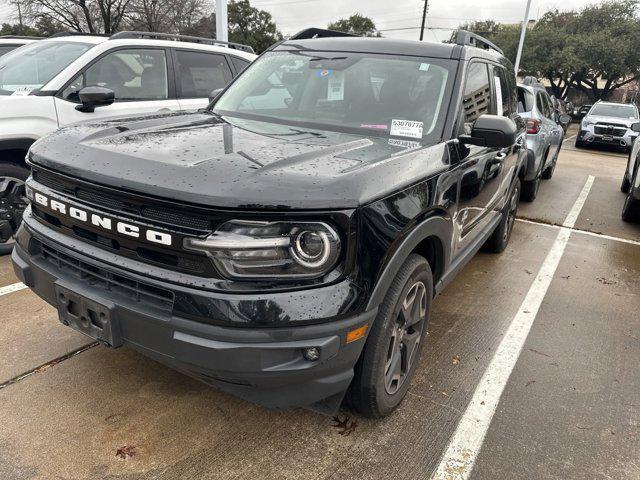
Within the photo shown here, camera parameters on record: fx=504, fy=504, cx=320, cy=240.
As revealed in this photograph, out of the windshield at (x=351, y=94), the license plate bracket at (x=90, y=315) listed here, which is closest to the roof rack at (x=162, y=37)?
the windshield at (x=351, y=94)

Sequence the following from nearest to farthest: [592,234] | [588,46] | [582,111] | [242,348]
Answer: [242,348] < [592,234] < [582,111] < [588,46]

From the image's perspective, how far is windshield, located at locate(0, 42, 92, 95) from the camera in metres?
4.55

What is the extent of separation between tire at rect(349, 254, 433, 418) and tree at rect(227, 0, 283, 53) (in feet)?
147

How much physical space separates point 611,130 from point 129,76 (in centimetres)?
1520

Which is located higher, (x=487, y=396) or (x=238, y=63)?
(x=238, y=63)

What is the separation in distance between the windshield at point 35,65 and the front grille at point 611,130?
1544 cm

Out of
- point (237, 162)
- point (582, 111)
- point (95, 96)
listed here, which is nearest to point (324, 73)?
point (237, 162)

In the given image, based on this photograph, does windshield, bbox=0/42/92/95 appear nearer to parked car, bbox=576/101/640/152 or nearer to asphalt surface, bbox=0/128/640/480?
asphalt surface, bbox=0/128/640/480

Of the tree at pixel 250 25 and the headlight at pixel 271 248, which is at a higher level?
the tree at pixel 250 25

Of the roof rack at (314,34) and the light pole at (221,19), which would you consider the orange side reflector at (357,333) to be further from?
the light pole at (221,19)

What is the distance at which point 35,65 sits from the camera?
4.77 metres

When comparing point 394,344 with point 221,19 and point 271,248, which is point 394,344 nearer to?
point 271,248

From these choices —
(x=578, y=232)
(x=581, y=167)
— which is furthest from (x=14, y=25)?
(x=578, y=232)

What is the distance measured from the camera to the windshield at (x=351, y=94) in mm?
2951
